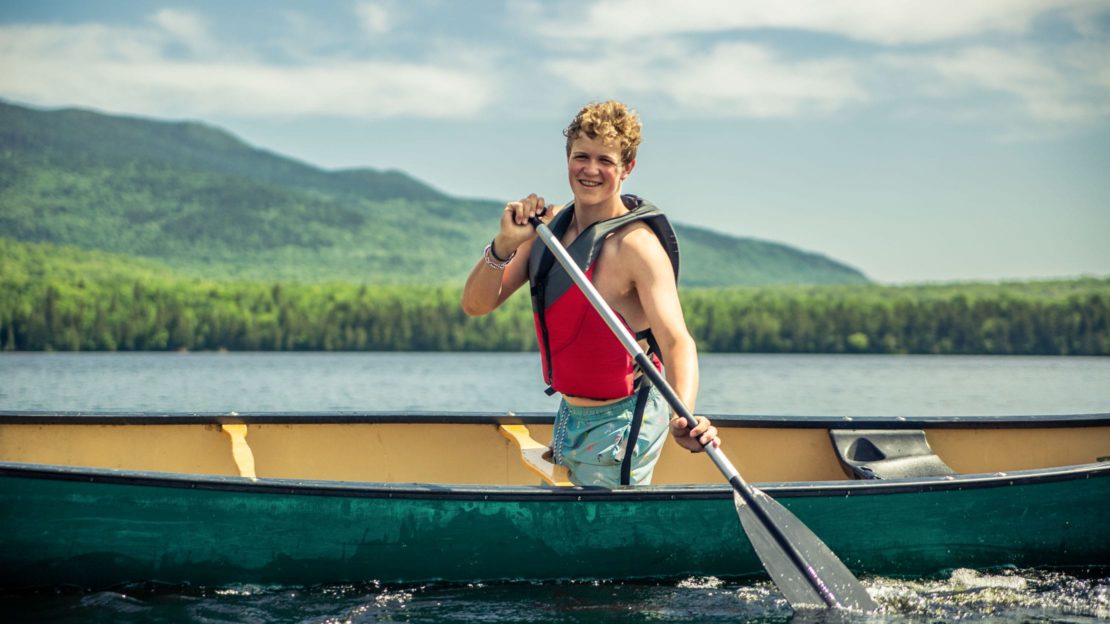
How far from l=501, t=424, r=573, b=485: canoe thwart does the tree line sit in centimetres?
7615

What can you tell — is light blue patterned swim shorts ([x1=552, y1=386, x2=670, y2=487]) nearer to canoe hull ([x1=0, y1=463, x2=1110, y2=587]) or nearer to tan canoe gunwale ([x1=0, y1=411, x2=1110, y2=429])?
canoe hull ([x1=0, y1=463, x2=1110, y2=587])

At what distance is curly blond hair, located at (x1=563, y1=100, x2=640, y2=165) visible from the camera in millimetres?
4910

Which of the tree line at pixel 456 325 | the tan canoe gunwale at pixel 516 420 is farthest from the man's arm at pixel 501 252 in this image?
the tree line at pixel 456 325

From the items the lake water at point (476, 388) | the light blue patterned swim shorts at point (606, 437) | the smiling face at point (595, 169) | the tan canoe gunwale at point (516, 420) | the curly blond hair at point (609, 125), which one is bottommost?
the lake water at point (476, 388)

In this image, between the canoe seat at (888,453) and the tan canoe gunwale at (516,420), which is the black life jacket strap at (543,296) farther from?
the canoe seat at (888,453)

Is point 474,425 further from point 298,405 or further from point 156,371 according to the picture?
point 156,371

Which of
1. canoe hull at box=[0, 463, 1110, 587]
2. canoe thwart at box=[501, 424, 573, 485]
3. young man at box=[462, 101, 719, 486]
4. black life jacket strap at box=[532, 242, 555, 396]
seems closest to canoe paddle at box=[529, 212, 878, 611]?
canoe hull at box=[0, 463, 1110, 587]

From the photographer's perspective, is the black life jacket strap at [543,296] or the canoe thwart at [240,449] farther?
the canoe thwart at [240,449]

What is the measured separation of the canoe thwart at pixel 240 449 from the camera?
24.9 feet

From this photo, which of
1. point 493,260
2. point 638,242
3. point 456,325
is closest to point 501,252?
point 493,260

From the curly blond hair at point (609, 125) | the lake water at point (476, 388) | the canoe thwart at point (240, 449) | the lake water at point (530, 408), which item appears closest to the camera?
the curly blond hair at point (609, 125)

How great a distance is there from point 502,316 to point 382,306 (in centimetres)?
1013

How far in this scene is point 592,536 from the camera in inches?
246

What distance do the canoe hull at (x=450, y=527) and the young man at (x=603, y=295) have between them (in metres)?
0.57
